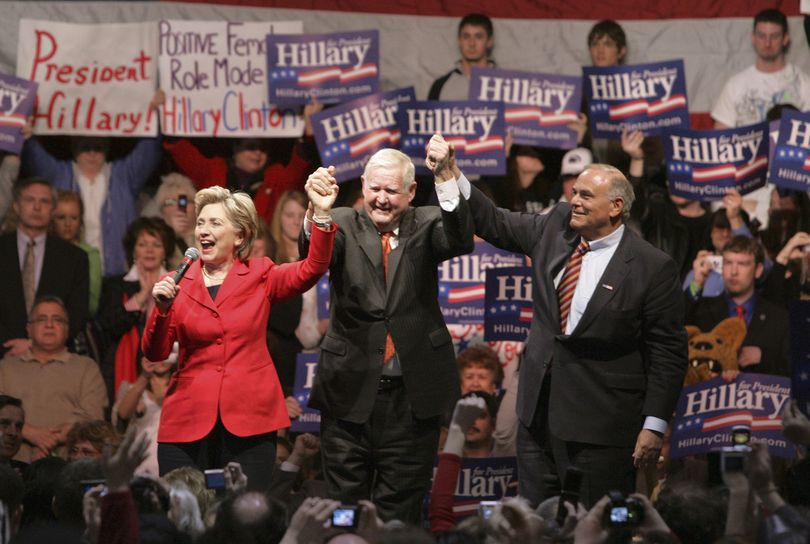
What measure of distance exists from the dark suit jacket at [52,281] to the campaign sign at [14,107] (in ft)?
1.84

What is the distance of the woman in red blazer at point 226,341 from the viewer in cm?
480

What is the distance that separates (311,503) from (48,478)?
0.95 m

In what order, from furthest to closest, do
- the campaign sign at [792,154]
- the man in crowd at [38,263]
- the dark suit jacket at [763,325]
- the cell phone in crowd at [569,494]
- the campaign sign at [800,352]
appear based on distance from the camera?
the man in crowd at [38,263], the campaign sign at [792,154], the dark suit jacket at [763,325], the campaign sign at [800,352], the cell phone in crowd at [569,494]

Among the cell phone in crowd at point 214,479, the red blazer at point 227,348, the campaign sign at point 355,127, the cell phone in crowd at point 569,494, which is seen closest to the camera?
the cell phone in crowd at point 569,494

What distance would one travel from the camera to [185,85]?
27.8 feet

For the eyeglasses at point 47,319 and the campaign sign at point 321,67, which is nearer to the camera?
the eyeglasses at point 47,319

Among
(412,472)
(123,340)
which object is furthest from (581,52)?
(412,472)

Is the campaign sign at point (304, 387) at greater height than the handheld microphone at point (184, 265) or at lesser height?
lesser

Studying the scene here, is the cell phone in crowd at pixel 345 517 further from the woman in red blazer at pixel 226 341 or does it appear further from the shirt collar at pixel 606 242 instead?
the shirt collar at pixel 606 242

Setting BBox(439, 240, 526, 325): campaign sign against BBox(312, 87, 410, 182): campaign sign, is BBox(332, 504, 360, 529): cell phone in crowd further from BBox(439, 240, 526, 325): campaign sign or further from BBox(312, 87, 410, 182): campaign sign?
BBox(312, 87, 410, 182): campaign sign

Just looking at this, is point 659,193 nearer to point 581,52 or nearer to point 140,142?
point 581,52

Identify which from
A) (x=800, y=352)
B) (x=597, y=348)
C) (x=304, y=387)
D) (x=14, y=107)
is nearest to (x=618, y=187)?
(x=597, y=348)

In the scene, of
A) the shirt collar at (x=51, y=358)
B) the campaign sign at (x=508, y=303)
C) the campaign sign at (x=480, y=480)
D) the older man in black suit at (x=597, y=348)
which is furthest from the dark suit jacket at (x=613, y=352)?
the shirt collar at (x=51, y=358)

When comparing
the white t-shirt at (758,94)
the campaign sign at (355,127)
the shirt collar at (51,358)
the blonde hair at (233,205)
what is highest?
the white t-shirt at (758,94)
